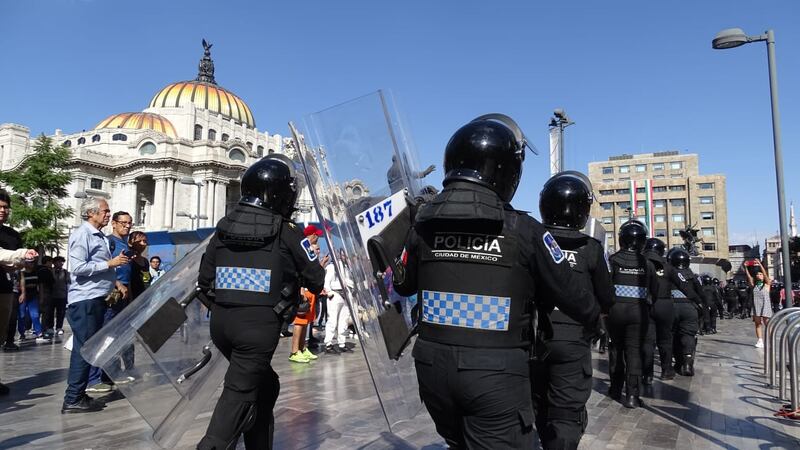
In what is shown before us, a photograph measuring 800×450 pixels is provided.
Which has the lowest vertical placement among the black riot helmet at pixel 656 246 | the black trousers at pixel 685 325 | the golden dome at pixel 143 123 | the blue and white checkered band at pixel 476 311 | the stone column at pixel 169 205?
the black trousers at pixel 685 325

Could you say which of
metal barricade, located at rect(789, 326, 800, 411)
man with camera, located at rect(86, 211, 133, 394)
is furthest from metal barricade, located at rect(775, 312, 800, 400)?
man with camera, located at rect(86, 211, 133, 394)

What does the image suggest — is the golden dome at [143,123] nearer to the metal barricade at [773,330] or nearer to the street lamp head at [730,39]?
the street lamp head at [730,39]

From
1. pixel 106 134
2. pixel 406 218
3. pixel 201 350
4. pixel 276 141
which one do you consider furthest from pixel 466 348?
pixel 276 141

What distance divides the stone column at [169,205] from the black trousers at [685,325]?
211ft

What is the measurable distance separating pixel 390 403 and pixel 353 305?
2.13ft

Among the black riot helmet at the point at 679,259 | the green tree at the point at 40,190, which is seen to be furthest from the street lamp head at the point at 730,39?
the green tree at the point at 40,190

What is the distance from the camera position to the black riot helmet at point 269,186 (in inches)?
138

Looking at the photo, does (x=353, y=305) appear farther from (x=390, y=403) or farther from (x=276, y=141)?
(x=276, y=141)

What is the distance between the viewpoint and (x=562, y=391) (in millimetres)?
3379

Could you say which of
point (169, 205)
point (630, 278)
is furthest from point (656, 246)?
point (169, 205)

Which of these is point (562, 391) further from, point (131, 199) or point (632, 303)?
point (131, 199)

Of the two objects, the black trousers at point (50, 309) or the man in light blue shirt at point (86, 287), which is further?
the black trousers at point (50, 309)

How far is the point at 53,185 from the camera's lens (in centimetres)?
3388

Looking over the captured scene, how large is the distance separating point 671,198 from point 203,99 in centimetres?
7968
